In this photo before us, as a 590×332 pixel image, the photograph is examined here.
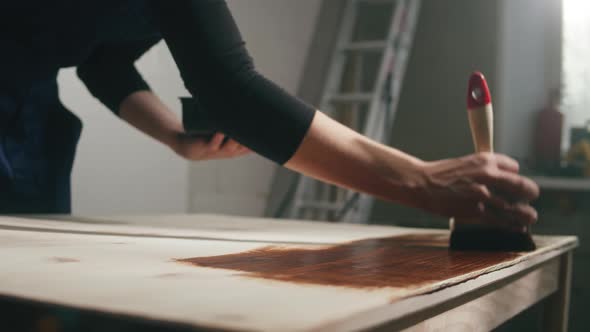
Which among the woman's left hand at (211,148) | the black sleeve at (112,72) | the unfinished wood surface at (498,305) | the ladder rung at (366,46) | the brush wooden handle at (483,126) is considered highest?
the ladder rung at (366,46)

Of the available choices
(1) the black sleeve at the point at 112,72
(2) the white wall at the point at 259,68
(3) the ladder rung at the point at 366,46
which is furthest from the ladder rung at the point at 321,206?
(1) the black sleeve at the point at 112,72

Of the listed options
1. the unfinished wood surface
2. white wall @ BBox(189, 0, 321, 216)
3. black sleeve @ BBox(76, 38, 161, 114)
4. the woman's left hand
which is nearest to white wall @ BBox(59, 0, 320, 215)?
white wall @ BBox(189, 0, 321, 216)

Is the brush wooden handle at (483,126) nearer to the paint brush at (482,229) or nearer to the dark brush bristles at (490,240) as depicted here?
the paint brush at (482,229)

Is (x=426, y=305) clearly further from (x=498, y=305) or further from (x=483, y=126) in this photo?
(x=483, y=126)

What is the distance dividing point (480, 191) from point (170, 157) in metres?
1.69

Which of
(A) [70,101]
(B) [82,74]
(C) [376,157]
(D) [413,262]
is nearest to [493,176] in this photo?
(C) [376,157]

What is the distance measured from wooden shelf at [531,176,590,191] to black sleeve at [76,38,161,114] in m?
1.66

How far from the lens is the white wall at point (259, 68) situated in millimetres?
2607

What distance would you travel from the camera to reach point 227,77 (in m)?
0.75

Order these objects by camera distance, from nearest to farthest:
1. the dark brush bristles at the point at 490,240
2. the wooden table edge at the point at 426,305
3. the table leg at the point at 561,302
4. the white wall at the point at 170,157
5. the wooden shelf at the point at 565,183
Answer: the wooden table edge at the point at 426,305, the dark brush bristles at the point at 490,240, the table leg at the point at 561,302, the white wall at the point at 170,157, the wooden shelf at the point at 565,183

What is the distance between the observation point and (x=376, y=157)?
31.4 inches

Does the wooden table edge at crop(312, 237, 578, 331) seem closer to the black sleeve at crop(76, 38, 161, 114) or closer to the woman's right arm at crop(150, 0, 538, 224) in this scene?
the woman's right arm at crop(150, 0, 538, 224)

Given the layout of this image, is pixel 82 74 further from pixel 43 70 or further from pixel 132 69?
pixel 43 70

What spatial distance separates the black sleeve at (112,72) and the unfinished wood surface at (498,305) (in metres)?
0.94
